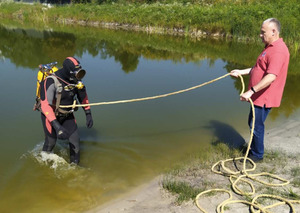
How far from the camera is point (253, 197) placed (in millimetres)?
3938

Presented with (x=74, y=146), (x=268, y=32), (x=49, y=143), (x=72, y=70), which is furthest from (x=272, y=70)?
(x=49, y=143)

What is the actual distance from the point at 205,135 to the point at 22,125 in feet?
13.9

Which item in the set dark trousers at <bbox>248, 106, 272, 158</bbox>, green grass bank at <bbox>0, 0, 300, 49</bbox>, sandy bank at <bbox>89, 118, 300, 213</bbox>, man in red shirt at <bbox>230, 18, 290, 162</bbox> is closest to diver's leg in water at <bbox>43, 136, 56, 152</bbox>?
sandy bank at <bbox>89, 118, 300, 213</bbox>

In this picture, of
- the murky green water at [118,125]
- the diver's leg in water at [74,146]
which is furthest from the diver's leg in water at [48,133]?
the murky green water at [118,125]

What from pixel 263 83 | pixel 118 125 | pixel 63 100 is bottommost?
pixel 118 125

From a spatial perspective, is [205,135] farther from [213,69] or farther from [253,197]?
[213,69]

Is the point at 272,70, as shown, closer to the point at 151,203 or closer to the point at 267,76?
the point at 267,76

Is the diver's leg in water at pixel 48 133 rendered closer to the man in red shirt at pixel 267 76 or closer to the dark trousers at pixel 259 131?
the man in red shirt at pixel 267 76

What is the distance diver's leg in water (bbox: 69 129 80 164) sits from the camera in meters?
4.89

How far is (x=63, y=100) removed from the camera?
462cm

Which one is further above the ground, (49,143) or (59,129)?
(59,129)

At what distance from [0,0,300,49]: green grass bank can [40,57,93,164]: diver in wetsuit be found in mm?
14452

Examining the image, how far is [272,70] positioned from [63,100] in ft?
10.3

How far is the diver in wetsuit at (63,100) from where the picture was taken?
14.3 feet
